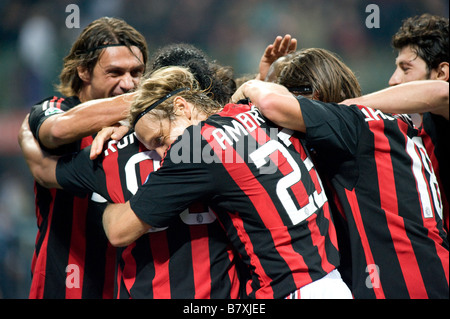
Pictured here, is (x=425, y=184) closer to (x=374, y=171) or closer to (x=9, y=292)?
(x=374, y=171)

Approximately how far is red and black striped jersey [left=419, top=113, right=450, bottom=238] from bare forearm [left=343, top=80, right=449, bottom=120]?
201 mm

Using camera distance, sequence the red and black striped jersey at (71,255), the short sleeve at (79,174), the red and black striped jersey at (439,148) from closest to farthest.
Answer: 1. the short sleeve at (79,174)
2. the red and black striped jersey at (439,148)
3. the red and black striped jersey at (71,255)

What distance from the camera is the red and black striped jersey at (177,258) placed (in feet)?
6.49

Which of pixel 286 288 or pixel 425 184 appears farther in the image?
pixel 425 184

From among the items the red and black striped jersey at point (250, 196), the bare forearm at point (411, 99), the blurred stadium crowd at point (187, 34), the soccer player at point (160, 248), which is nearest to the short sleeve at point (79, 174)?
the soccer player at point (160, 248)

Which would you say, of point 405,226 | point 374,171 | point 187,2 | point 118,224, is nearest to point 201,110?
point 118,224

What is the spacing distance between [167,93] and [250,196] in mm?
593

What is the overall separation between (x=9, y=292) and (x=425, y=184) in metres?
4.75

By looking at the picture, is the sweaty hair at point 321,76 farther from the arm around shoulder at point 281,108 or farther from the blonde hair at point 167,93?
the blonde hair at point 167,93

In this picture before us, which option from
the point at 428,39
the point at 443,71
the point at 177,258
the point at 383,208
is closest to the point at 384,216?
the point at 383,208

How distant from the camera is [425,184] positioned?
212cm

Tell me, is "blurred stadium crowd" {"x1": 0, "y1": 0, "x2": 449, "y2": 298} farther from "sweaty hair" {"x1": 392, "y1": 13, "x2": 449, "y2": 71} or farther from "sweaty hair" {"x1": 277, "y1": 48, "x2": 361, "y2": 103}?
"sweaty hair" {"x1": 277, "y1": 48, "x2": 361, "y2": 103}

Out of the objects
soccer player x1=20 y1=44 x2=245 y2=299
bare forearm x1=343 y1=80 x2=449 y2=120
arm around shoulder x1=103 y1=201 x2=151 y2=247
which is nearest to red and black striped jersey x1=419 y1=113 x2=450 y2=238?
bare forearm x1=343 y1=80 x2=449 y2=120
